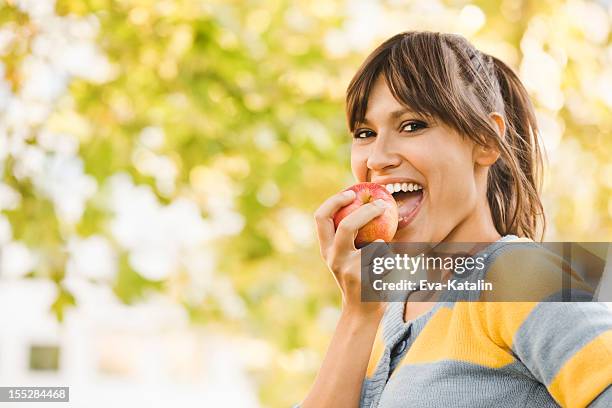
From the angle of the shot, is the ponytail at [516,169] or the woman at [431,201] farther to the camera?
the ponytail at [516,169]

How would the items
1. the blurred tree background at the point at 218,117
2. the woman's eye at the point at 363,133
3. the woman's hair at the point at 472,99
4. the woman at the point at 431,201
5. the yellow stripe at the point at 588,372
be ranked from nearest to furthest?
the yellow stripe at the point at 588,372, the woman at the point at 431,201, the woman's hair at the point at 472,99, the woman's eye at the point at 363,133, the blurred tree background at the point at 218,117

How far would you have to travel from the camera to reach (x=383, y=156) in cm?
139

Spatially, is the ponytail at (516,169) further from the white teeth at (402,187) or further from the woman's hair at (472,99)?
the white teeth at (402,187)

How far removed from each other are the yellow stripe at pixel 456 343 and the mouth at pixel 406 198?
20 centimetres

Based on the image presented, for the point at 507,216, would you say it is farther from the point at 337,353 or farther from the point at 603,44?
the point at 603,44

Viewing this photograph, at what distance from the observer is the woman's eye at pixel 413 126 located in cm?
136

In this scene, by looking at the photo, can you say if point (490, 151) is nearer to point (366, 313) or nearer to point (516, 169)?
point (516, 169)

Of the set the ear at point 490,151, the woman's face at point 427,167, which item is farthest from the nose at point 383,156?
the ear at point 490,151

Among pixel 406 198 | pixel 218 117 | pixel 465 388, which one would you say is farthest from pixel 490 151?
pixel 218 117

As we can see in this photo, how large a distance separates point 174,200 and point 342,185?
71 cm

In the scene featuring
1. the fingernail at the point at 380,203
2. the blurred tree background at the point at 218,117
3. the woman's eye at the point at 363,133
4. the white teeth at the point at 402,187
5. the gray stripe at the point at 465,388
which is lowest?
the gray stripe at the point at 465,388

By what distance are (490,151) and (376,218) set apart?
206 millimetres

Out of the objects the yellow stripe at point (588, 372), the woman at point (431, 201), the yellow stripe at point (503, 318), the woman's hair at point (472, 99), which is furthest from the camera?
the woman's hair at point (472, 99)

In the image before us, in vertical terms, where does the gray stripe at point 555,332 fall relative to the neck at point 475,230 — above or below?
below
